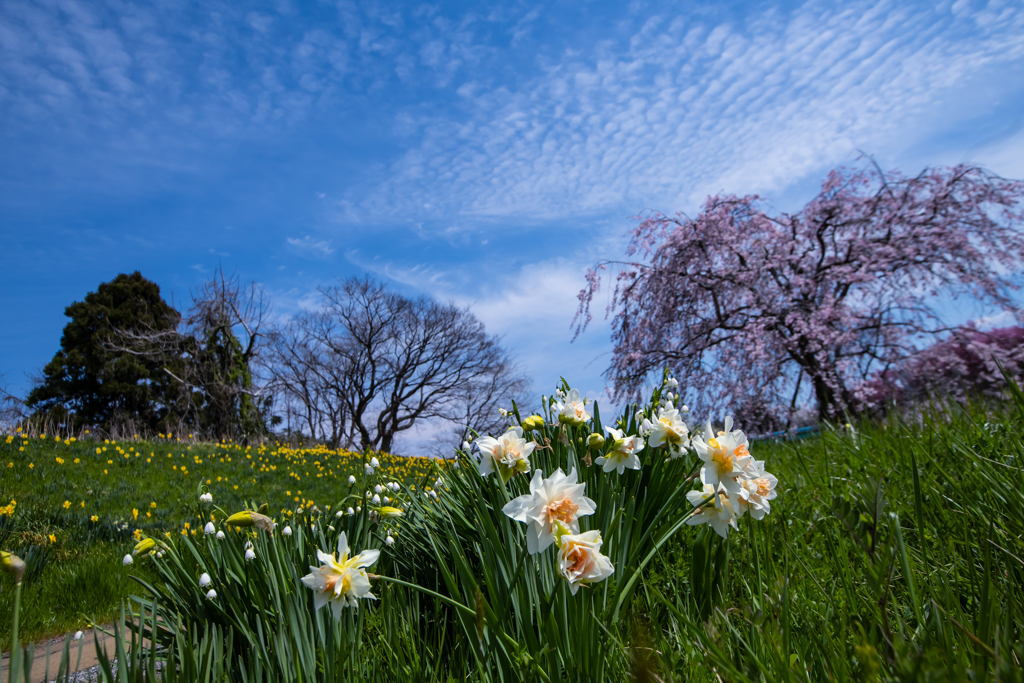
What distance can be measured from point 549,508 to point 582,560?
0.13m

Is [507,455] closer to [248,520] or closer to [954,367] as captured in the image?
[248,520]

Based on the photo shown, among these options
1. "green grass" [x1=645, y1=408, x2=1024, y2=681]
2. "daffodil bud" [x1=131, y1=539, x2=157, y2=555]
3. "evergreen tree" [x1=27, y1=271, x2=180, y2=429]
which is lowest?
"green grass" [x1=645, y1=408, x2=1024, y2=681]

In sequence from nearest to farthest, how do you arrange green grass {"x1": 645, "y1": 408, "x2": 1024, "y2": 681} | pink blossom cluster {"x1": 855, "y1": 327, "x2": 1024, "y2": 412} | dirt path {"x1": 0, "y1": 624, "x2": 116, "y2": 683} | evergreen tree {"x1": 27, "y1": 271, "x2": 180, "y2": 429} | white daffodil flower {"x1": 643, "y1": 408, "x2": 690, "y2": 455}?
green grass {"x1": 645, "y1": 408, "x2": 1024, "y2": 681} < white daffodil flower {"x1": 643, "y1": 408, "x2": 690, "y2": 455} < dirt path {"x1": 0, "y1": 624, "x2": 116, "y2": 683} < pink blossom cluster {"x1": 855, "y1": 327, "x2": 1024, "y2": 412} < evergreen tree {"x1": 27, "y1": 271, "x2": 180, "y2": 429}

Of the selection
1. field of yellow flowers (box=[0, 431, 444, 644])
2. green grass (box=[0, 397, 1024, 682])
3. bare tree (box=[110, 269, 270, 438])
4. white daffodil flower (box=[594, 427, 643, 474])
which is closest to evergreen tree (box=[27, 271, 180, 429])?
bare tree (box=[110, 269, 270, 438])

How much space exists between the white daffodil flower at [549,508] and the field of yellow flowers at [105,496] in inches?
56.6

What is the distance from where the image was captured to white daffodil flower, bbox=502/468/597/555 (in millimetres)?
1090

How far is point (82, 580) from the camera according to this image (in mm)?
4070

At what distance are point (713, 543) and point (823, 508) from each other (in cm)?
91

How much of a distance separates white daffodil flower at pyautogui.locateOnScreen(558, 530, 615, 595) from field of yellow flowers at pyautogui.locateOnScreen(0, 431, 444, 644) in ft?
5.01

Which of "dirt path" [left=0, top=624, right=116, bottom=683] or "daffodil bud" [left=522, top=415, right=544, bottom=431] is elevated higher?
"daffodil bud" [left=522, top=415, right=544, bottom=431]

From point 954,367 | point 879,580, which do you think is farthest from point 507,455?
point 954,367

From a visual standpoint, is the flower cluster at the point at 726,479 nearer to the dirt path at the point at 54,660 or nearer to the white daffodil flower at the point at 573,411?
the white daffodil flower at the point at 573,411

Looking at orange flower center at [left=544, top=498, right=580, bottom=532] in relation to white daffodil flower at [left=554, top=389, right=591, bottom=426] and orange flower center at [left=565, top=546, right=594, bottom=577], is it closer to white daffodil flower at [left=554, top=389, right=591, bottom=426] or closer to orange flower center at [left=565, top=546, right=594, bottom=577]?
orange flower center at [left=565, top=546, right=594, bottom=577]

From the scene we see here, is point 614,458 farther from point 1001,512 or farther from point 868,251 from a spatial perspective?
point 868,251
